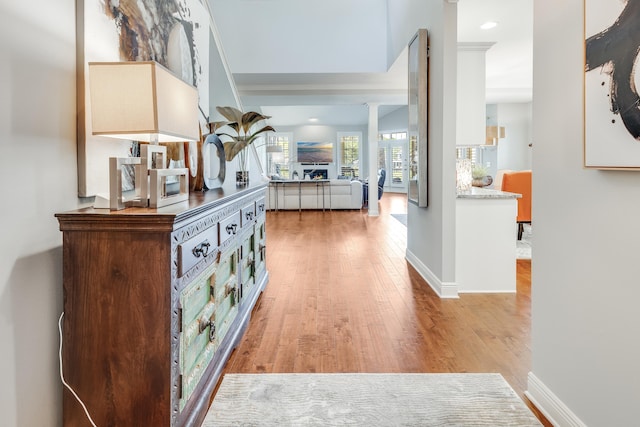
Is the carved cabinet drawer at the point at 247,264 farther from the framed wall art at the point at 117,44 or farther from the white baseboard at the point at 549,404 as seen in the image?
the white baseboard at the point at 549,404

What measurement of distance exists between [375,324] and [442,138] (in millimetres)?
1615

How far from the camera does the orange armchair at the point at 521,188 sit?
17.1ft

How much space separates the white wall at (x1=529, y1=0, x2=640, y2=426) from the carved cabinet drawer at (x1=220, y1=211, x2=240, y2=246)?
143 cm

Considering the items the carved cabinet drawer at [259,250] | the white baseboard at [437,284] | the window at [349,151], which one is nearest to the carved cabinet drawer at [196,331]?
the carved cabinet drawer at [259,250]

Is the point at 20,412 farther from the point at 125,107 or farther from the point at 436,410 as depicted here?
the point at 436,410

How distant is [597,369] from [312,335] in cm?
155

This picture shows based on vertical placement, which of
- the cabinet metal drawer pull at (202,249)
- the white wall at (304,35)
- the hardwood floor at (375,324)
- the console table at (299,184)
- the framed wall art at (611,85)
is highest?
the white wall at (304,35)

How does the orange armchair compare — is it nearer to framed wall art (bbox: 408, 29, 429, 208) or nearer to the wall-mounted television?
framed wall art (bbox: 408, 29, 429, 208)

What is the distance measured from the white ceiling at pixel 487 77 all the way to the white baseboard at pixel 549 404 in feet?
9.86

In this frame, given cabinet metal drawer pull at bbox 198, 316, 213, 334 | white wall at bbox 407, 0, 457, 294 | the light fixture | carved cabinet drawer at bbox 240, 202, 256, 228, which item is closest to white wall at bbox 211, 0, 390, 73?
white wall at bbox 407, 0, 457, 294

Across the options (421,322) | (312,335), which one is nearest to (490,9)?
(421,322)

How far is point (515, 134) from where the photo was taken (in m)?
9.87

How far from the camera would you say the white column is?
8.85 meters

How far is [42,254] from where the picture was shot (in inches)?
54.5
